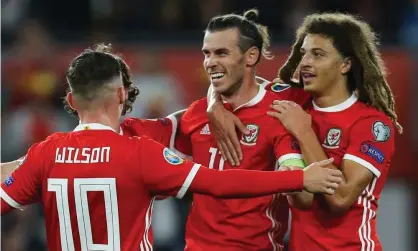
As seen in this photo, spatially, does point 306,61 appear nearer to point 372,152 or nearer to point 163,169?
point 372,152

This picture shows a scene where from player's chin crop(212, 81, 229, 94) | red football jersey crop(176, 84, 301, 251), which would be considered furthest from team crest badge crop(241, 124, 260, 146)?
player's chin crop(212, 81, 229, 94)

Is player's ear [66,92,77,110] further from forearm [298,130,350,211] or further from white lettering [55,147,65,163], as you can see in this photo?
forearm [298,130,350,211]

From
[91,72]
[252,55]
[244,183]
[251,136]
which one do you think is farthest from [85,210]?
[252,55]

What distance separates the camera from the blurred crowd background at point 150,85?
407 inches

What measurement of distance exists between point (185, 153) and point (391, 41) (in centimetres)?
586

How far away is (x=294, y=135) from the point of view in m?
5.43

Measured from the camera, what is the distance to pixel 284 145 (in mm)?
5473

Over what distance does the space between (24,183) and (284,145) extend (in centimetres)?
149

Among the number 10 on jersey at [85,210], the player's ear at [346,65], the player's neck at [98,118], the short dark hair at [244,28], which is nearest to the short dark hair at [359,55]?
the player's ear at [346,65]

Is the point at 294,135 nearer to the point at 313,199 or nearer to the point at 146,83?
the point at 313,199

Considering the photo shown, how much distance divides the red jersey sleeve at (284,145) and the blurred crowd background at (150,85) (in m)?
4.76

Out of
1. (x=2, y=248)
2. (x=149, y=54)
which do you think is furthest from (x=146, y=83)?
(x=2, y=248)

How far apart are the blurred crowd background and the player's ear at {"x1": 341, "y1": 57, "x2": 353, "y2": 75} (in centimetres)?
475

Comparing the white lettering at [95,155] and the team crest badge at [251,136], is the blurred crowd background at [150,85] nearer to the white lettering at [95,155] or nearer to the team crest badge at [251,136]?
the team crest badge at [251,136]
